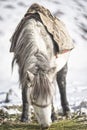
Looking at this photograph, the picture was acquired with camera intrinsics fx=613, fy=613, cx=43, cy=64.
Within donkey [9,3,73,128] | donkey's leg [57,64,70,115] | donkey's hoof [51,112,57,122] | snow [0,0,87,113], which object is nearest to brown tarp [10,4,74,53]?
donkey [9,3,73,128]

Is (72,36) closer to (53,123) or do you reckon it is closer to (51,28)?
(51,28)

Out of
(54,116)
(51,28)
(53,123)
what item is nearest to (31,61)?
(51,28)

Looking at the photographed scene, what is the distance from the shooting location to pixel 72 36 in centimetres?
2844

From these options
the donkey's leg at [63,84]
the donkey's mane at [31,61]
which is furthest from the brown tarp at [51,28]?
the donkey's leg at [63,84]

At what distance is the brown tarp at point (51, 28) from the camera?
1282cm

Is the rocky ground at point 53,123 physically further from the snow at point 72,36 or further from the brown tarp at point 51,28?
the snow at point 72,36

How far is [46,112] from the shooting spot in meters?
11.3

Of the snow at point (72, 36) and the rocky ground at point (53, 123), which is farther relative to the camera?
the snow at point (72, 36)

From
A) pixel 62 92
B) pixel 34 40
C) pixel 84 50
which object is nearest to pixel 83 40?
pixel 84 50

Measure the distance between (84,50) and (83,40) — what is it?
0.89 m

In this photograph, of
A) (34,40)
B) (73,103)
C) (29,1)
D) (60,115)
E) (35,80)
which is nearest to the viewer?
(35,80)

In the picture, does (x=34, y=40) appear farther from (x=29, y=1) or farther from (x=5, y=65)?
(x=29, y=1)

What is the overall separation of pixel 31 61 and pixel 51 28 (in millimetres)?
1697

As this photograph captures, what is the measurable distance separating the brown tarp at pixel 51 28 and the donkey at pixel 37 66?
9 centimetres
